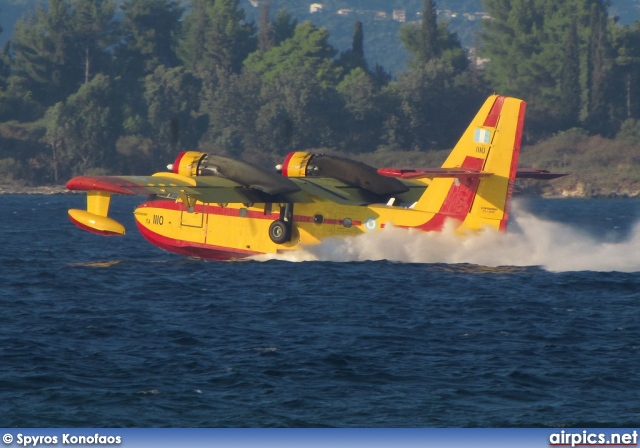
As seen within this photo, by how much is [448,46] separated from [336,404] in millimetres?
144191

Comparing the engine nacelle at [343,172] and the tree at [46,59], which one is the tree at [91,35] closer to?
the tree at [46,59]

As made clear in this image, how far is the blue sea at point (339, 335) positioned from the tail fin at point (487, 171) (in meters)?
0.72

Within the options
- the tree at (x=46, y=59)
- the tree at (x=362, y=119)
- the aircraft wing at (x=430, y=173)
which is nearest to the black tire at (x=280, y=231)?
the aircraft wing at (x=430, y=173)

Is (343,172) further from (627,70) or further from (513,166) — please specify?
(627,70)

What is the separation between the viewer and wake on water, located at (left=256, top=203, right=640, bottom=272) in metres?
35.5

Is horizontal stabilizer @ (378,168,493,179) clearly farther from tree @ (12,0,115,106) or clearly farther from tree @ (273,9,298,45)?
tree @ (273,9,298,45)

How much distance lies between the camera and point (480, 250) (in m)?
35.3

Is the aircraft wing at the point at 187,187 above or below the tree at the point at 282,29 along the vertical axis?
below

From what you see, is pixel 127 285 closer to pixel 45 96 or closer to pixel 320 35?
pixel 45 96

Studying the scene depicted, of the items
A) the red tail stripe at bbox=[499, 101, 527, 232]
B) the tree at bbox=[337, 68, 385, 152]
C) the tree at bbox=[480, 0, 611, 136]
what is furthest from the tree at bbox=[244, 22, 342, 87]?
the red tail stripe at bbox=[499, 101, 527, 232]

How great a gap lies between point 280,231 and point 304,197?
143cm

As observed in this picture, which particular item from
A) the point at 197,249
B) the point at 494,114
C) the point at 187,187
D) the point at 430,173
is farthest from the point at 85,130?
the point at 430,173

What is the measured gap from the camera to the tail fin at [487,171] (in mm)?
34688

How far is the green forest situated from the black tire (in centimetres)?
8507
